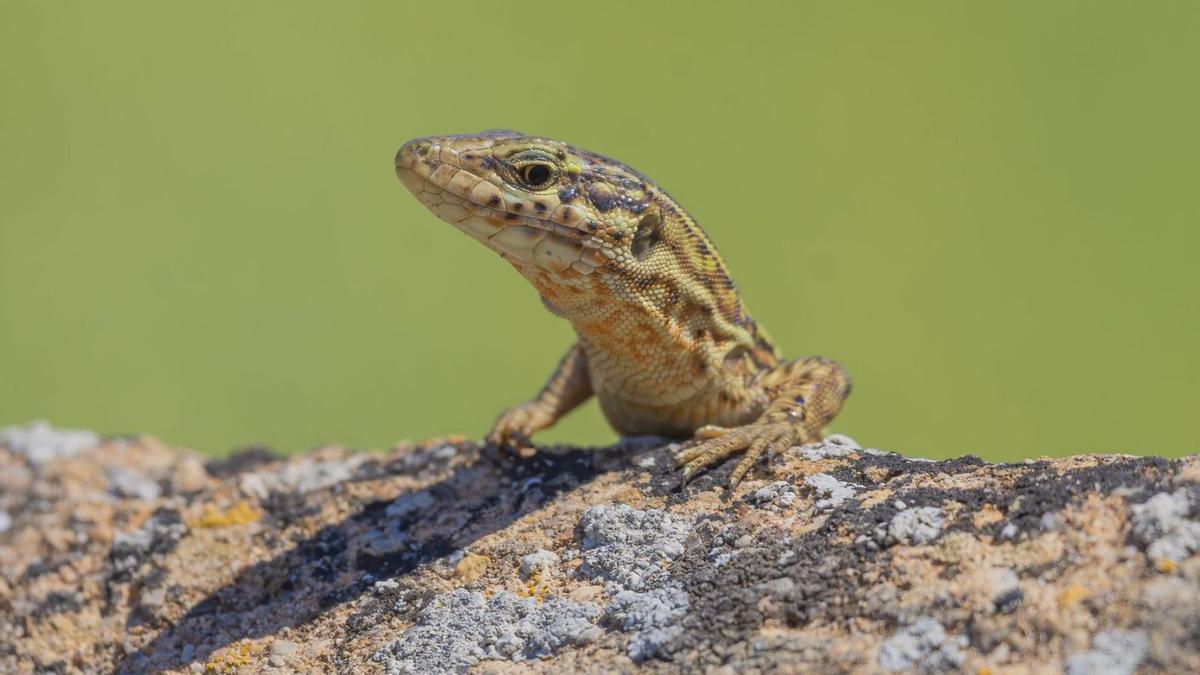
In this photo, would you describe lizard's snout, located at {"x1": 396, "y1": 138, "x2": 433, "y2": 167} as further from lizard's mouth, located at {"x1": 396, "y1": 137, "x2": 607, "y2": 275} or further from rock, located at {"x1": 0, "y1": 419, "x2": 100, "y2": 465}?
rock, located at {"x1": 0, "y1": 419, "x2": 100, "y2": 465}

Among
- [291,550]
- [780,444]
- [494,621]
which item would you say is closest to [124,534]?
[291,550]

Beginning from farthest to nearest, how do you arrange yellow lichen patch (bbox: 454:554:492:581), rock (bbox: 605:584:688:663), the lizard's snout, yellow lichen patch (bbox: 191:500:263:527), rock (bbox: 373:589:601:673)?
yellow lichen patch (bbox: 191:500:263:527) < the lizard's snout < yellow lichen patch (bbox: 454:554:492:581) < rock (bbox: 373:589:601:673) < rock (bbox: 605:584:688:663)

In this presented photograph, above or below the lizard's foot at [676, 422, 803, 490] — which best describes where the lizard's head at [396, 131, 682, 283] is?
above

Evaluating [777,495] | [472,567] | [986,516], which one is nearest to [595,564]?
[472,567]

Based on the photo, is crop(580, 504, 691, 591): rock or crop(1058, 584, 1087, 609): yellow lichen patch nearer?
crop(1058, 584, 1087, 609): yellow lichen patch

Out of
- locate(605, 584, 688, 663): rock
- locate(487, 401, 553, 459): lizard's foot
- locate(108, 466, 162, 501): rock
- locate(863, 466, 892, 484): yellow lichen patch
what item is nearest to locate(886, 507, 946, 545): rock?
locate(863, 466, 892, 484): yellow lichen patch

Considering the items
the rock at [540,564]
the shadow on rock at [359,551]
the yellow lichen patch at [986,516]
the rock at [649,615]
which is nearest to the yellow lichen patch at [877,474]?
the yellow lichen patch at [986,516]
